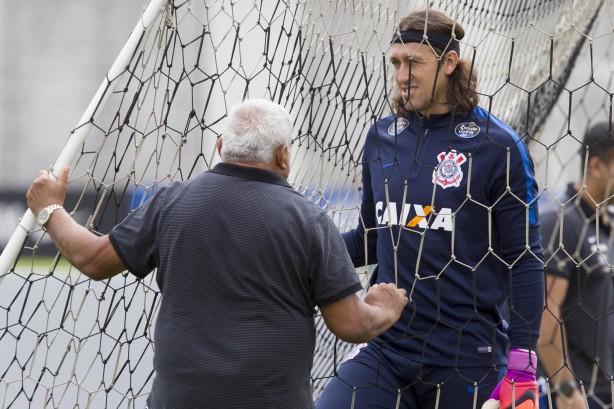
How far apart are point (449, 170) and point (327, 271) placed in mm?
645

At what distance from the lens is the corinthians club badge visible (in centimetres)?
301

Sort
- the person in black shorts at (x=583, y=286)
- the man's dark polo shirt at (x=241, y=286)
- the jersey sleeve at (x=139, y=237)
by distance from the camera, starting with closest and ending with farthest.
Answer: the man's dark polo shirt at (x=241, y=286) → the jersey sleeve at (x=139, y=237) → the person in black shorts at (x=583, y=286)

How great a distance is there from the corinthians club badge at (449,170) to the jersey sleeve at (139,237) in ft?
2.73

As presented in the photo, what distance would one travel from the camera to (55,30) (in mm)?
8680

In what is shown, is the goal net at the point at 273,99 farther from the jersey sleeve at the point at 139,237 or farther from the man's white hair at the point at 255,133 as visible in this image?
the man's white hair at the point at 255,133

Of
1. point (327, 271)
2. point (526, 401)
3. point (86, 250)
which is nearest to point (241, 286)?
point (327, 271)

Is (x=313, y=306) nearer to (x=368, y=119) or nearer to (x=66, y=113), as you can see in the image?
(x=368, y=119)

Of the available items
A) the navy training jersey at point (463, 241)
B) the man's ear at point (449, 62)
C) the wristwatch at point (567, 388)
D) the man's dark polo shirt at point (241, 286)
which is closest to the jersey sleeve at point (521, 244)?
the navy training jersey at point (463, 241)

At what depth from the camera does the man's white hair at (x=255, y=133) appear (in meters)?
2.61

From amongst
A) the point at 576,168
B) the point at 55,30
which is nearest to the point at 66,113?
the point at 55,30

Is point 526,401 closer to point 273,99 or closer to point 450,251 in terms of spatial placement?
point 450,251

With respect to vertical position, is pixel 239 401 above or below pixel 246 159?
below

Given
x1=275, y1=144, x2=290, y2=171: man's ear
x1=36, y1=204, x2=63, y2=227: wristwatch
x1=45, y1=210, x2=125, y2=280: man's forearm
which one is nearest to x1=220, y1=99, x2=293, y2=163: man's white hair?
x1=275, y1=144, x2=290, y2=171: man's ear

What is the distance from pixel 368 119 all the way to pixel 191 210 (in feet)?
6.97
